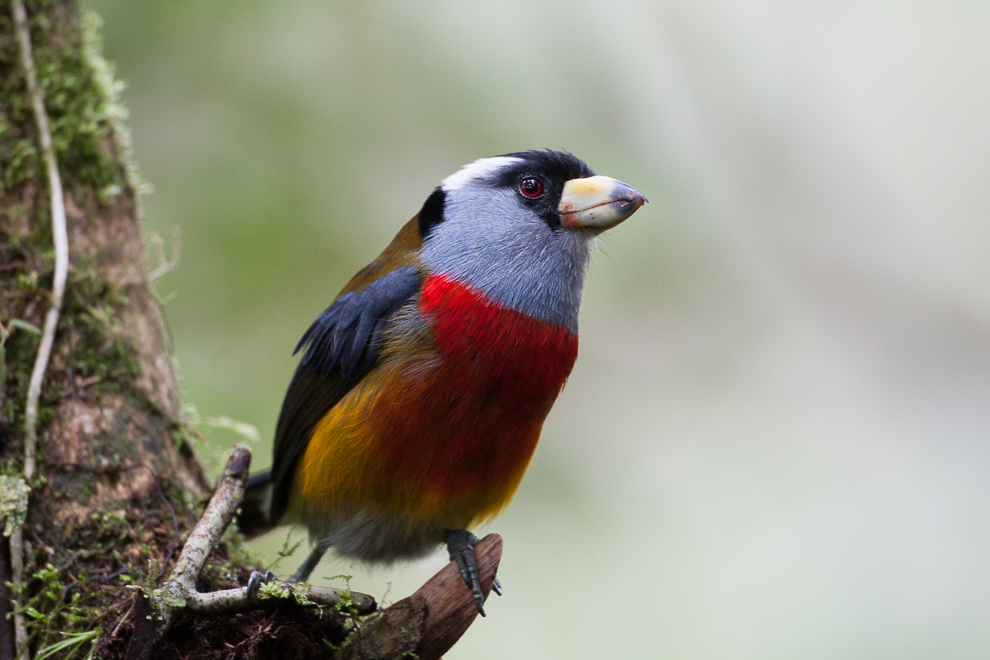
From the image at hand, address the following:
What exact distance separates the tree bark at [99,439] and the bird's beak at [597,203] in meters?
1.30

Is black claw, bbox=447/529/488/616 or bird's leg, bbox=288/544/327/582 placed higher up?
black claw, bbox=447/529/488/616

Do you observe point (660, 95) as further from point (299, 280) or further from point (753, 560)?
point (753, 560)

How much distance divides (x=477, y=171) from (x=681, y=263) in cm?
241

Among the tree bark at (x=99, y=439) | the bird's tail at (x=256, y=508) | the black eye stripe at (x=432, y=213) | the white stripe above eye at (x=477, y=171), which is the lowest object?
the bird's tail at (x=256, y=508)

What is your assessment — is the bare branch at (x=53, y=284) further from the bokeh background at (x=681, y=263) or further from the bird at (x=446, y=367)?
the bokeh background at (x=681, y=263)

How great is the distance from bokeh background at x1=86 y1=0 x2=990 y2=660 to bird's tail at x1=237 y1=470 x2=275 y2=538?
3.33 ft

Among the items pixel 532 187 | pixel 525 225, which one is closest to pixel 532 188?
pixel 532 187

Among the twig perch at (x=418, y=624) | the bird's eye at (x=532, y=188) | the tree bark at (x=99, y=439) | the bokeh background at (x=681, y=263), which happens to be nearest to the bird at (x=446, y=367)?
the bird's eye at (x=532, y=188)

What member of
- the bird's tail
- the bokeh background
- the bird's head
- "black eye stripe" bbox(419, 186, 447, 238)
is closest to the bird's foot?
the bird's tail

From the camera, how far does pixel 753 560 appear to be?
4891mm

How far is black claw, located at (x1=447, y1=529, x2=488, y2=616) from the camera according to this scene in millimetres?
2459

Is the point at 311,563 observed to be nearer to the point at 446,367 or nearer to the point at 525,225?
the point at 446,367

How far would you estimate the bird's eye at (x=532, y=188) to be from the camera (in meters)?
3.21

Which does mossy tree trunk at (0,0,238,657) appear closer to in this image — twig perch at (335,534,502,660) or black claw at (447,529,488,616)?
twig perch at (335,534,502,660)
